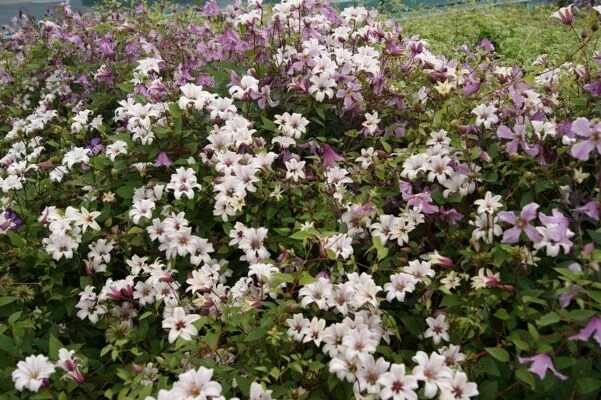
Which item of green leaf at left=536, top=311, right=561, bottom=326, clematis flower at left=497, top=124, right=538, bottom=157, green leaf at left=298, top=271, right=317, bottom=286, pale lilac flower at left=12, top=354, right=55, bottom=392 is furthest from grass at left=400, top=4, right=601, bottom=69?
pale lilac flower at left=12, top=354, right=55, bottom=392

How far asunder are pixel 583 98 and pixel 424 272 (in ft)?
3.21

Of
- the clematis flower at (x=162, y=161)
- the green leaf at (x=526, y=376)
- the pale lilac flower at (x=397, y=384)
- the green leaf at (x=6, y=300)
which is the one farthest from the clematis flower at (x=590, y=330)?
the green leaf at (x=6, y=300)

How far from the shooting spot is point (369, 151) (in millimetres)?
2172

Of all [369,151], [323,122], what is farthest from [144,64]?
[369,151]

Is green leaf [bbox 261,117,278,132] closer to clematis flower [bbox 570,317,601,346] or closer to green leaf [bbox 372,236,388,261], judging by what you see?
green leaf [bbox 372,236,388,261]

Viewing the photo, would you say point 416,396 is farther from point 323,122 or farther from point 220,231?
point 323,122

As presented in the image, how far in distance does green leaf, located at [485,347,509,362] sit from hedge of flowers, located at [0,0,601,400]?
0.04 meters

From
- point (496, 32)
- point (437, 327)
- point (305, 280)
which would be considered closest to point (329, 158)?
point (305, 280)

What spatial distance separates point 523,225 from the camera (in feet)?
5.21

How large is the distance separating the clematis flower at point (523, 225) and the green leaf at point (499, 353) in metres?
Answer: 0.29

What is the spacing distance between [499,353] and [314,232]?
0.63 m

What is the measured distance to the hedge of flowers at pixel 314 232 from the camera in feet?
5.07

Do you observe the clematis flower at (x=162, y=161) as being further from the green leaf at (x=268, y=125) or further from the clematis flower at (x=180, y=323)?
the clematis flower at (x=180, y=323)

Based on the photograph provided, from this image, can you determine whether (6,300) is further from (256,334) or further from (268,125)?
(268,125)
